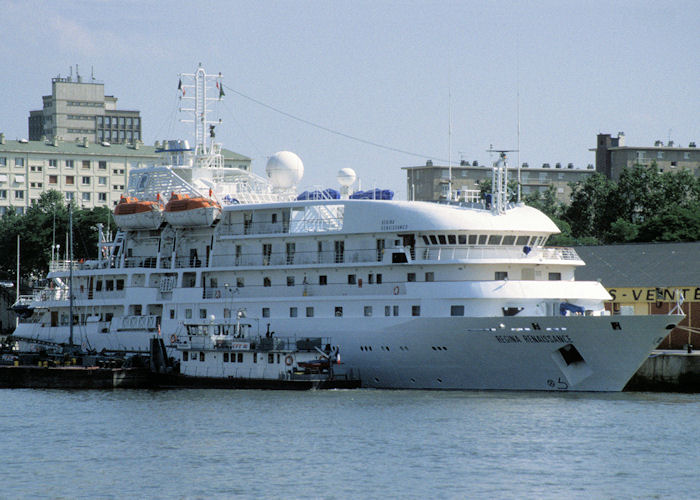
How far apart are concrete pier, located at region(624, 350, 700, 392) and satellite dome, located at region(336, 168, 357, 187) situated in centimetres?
1774

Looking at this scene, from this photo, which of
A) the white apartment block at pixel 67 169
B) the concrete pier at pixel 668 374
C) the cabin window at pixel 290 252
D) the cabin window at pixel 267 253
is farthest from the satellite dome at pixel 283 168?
the white apartment block at pixel 67 169

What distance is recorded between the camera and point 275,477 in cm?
3484

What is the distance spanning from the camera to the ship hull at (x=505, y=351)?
49.3m

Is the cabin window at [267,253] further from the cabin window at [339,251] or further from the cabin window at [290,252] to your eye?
the cabin window at [339,251]

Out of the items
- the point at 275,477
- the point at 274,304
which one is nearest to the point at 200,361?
the point at 274,304

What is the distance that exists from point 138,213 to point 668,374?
27.0 m

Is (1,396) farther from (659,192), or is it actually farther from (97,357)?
(659,192)

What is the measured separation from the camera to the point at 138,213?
6294cm

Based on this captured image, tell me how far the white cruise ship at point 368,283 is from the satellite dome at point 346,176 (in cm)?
11

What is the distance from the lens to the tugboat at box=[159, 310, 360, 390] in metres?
53.5

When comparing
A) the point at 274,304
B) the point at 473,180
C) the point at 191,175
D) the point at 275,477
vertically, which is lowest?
the point at 275,477

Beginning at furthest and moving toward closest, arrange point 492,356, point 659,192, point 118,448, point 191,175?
point 659,192, point 191,175, point 492,356, point 118,448

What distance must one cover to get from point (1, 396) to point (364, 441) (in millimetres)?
22909

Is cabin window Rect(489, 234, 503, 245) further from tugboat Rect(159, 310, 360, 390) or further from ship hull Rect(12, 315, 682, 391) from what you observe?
tugboat Rect(159, 310, 360, 390)
